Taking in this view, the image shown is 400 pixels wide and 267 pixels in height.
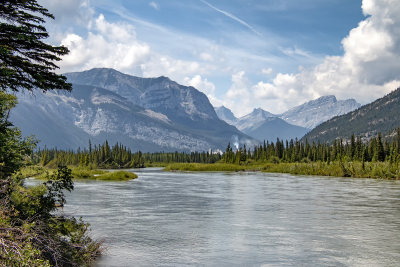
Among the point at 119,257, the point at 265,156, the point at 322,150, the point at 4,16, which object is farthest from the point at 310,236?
the point at 265,156

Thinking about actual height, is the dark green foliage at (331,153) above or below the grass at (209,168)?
above

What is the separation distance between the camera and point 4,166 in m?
Answer: 21.4

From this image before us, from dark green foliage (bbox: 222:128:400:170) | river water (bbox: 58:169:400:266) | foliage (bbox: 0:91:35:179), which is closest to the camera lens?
river water (bbox: 58:169:400:266)

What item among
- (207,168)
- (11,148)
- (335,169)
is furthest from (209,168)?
(11,148)

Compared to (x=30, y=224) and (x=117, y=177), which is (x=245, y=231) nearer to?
(x=30, y=224)

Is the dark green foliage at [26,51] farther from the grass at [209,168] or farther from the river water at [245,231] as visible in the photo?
the grass at [209,168]

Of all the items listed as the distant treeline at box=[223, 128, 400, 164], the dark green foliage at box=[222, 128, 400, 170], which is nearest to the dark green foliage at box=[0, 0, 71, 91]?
the dark green foliage at box=[222, 128, 400, 170]

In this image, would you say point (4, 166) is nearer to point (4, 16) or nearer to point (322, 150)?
point (4, 16)

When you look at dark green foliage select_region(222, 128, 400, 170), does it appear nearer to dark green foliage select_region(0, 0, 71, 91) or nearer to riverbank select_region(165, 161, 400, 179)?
riverbank select_region(165, 161, 400, 179)

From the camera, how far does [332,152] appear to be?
146 m

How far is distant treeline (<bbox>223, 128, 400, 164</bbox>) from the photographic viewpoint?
12219 centimetres

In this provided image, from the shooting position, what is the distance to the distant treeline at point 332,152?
122188 mm

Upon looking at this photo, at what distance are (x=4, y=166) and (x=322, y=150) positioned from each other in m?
154

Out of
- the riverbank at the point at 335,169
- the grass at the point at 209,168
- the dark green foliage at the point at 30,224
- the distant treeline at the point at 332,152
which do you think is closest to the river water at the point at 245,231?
the dark green foliage at the point at 30,224
